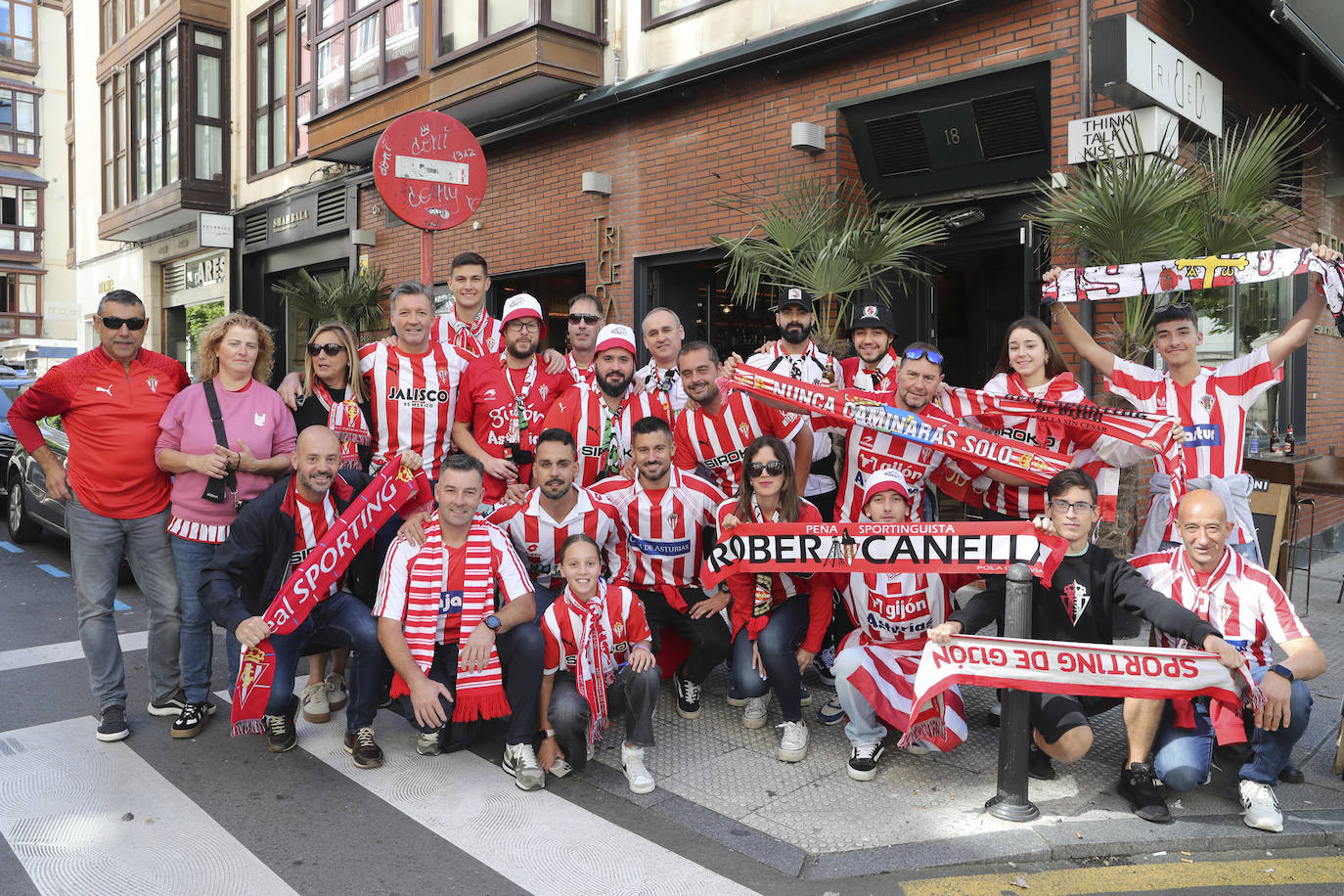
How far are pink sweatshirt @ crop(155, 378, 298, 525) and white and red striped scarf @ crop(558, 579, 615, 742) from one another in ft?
6.07

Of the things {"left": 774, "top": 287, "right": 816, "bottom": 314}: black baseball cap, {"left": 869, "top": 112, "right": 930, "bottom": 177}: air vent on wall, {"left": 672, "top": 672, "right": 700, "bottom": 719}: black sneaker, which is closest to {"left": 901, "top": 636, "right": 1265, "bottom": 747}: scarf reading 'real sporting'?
{"left": 672, "top": 672, "right": 700, "bottom": 719}: black sneaker

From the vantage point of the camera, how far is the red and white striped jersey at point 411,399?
18.6ft

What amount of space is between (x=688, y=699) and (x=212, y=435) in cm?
290

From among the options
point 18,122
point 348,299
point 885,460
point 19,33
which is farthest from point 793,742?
point 19,33

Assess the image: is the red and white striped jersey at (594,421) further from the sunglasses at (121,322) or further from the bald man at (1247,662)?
the bald man at (1247,662)

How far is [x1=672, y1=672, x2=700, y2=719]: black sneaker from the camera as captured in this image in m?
5.19

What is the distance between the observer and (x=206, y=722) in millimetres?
4953

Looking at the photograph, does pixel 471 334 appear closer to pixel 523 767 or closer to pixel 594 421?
pixel 594 421

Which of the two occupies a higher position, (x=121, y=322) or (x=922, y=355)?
(x=121, y=322)

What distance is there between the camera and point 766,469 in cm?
480

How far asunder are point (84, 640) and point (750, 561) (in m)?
3.45

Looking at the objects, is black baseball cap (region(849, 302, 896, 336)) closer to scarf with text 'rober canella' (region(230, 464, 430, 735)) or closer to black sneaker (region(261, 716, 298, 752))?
scarf with text 'rober canella' (region(230, 464, 430, 735))

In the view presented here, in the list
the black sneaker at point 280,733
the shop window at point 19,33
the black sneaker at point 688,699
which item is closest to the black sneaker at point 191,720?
the black sneaker at point 280,733

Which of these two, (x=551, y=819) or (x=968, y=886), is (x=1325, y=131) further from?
(x=551, y=819)
